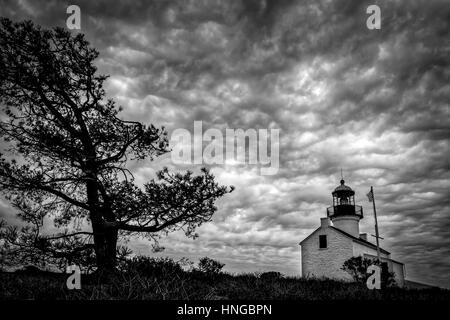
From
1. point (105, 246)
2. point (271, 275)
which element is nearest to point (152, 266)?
point (105, 246)

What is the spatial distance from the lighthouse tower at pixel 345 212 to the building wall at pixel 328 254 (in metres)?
4.64

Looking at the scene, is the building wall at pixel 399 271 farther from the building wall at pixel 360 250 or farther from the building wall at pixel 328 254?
the building wall at pixel 328 254

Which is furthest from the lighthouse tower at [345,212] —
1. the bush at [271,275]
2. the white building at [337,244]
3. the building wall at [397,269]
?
the bush at [271,275]

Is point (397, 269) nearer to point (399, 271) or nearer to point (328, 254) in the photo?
point (399, 271)

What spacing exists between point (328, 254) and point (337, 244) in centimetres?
145

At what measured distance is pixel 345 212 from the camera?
128 feet

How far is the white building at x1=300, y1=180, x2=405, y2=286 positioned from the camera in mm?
33250

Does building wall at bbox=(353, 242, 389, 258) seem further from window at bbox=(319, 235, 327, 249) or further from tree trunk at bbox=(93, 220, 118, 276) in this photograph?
tree trunk at bbox=(93, 220, 118, 276)

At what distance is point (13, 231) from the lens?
9953 mm

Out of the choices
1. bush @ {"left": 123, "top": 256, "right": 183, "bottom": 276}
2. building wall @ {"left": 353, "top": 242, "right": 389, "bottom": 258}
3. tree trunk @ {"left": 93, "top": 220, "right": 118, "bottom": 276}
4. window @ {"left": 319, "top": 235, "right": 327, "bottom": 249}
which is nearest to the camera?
bush @ {"left": 123, "top": 256, "right": 183, "bottom": 276}

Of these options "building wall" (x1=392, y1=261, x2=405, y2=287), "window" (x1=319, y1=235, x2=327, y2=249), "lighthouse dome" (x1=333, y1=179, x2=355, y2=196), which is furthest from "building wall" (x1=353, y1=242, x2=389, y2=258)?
"lighthouse dome" (x1=333, y1=179, x2=355, y2=196)

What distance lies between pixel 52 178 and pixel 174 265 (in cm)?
498
